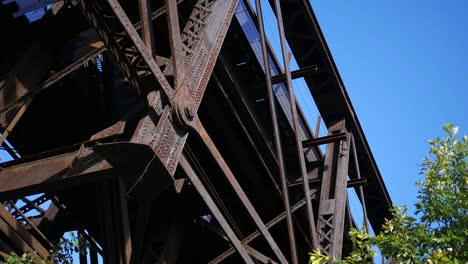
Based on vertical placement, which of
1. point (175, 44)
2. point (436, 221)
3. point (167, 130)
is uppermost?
point (175, 44)

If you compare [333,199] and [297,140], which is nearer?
[297,140]

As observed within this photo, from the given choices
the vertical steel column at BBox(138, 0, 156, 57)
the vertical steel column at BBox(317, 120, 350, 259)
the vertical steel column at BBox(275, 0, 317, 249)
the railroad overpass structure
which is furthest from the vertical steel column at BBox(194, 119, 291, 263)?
the vertical steel column at BBox(317, 120, 350, 259)

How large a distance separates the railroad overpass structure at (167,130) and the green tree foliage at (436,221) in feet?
8.34

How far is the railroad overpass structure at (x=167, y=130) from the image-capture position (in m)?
10.4

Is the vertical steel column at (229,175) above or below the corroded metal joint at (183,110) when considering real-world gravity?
below

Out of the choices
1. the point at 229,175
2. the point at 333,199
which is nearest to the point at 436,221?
the point at 229,175

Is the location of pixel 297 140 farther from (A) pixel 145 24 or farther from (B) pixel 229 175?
(A) pixel 145 24

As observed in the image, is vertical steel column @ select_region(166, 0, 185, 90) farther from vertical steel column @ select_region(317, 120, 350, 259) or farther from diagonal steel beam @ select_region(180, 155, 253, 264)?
vertical steel column @ select_region(317, 120, 350, 259)

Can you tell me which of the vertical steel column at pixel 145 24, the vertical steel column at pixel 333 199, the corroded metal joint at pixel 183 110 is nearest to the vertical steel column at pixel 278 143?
the vertical steel column at pixel 333 199

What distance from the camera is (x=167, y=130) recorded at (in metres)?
10.3

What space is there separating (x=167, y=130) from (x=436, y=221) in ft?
10.9

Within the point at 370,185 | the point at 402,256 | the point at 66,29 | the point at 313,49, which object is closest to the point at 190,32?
the point at 66,29

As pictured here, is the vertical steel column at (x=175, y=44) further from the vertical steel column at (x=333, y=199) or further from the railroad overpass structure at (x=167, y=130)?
the vertical steel column at (x=333, y=199)

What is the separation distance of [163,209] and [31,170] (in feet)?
15.7
